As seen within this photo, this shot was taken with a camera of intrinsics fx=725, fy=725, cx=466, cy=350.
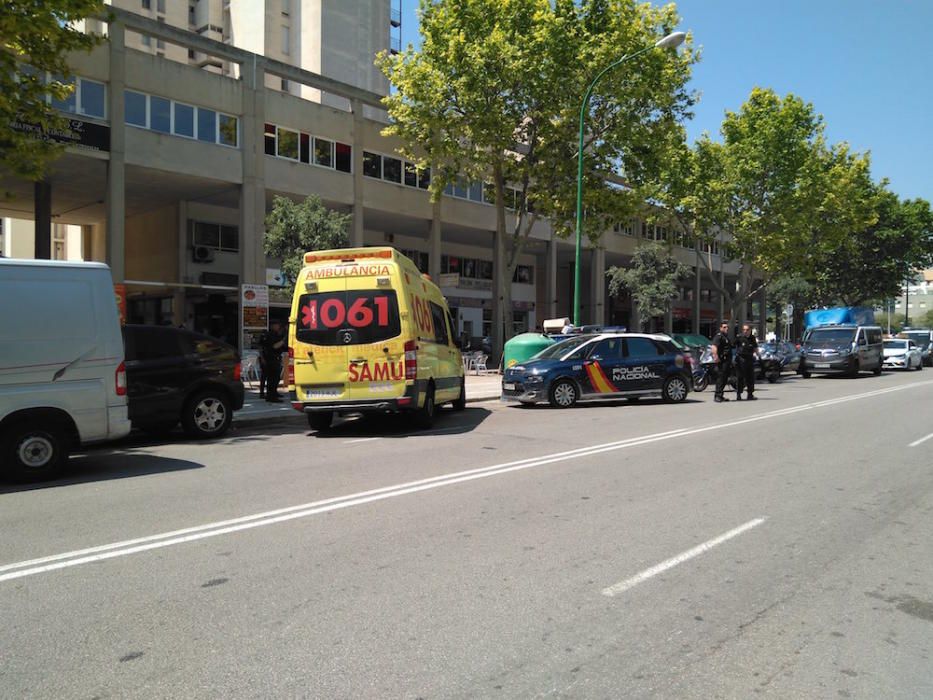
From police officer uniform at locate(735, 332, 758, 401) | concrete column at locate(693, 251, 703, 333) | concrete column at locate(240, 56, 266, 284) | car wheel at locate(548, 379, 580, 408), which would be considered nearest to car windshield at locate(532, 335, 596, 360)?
car wheel at locate(548, 379, 580, 408)

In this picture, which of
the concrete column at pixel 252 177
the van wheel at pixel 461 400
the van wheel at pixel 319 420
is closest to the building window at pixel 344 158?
the concrete column at pixel 252 177

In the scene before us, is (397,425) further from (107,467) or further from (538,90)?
(538,90)

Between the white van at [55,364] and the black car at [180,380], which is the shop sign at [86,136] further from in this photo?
the white van at [55,364]

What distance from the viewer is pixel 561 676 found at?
3295mm

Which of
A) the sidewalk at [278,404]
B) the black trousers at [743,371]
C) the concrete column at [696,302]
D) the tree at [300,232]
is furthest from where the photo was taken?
the concrete column at [696,302]

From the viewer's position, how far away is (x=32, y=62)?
1283 cm

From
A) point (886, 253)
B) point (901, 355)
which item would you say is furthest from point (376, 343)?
point (886, 253)

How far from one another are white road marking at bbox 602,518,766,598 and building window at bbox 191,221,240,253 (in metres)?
25.7

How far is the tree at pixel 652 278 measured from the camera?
3331 centimetres

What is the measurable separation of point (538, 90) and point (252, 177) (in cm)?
1039

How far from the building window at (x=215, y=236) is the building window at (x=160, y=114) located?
5449mm

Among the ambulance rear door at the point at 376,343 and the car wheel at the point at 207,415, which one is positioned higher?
the ambulance rear door at the point at 376,343

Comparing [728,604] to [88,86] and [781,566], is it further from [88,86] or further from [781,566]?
[88,86]

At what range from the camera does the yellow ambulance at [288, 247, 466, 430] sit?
36.5 ft
